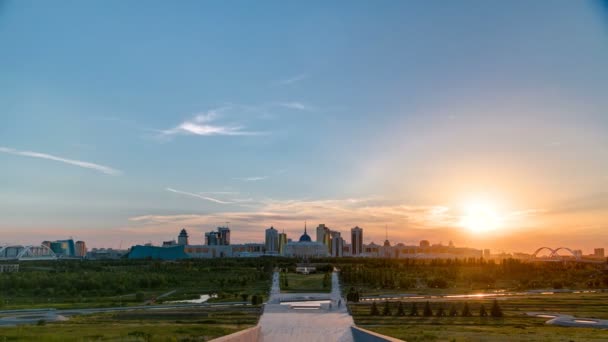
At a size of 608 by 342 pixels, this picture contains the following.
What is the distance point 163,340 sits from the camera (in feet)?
79.4

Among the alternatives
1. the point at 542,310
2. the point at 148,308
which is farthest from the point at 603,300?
the point at 148,308

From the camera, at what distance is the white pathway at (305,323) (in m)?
25.4

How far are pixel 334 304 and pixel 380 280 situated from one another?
22.7 metres

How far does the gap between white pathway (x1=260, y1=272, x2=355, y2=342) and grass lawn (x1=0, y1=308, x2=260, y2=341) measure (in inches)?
60.5

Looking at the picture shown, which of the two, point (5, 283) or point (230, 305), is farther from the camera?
point (5, 283)

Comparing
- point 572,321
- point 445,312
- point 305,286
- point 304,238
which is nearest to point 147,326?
point 445,312

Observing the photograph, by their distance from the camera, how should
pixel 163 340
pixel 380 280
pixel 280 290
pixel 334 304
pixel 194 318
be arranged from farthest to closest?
pixel 380 280 → pixel 280 290 → pixel 334 304 → pixel 194 318 → pixel 163 340

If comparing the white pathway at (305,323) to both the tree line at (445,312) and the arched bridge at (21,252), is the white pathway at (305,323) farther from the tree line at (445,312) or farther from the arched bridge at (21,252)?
the arched bridge at (21,252)

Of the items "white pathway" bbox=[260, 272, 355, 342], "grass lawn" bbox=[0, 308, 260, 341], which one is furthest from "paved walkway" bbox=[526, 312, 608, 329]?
"grass lawn" bbox=[0, 308, 260, 341]

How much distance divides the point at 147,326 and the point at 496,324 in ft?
66.4

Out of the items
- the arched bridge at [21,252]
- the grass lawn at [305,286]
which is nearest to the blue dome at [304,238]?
the arched bridge at [21,252]

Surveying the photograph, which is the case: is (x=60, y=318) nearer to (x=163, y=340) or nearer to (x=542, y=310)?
(x=163, y=340)

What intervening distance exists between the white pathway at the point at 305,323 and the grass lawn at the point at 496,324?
4.97 ft

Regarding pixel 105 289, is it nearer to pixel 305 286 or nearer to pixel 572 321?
pixel 305 286
